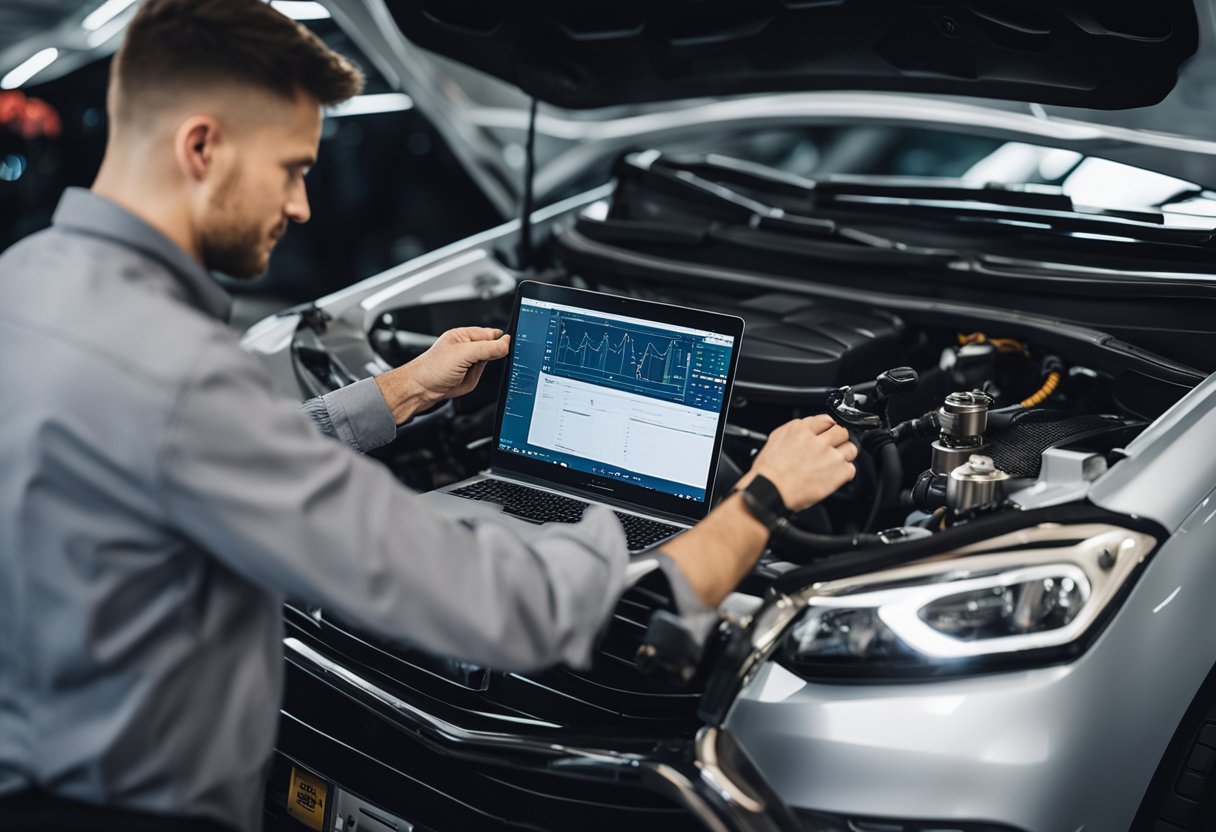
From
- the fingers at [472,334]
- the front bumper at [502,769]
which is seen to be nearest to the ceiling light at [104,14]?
the fingers at [472,334]

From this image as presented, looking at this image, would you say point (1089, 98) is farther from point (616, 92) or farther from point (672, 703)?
point (672, 703)

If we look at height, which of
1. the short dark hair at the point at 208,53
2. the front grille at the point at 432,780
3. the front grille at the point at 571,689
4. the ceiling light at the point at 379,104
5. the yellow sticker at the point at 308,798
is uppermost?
the ceiling light at the point at 379,104

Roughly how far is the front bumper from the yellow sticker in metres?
0.02

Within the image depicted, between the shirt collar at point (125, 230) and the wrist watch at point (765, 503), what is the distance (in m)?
0.63

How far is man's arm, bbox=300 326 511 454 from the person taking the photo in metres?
1.66

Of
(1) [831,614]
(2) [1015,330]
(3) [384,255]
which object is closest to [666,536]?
(1) [831,614]

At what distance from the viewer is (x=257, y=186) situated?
108cm

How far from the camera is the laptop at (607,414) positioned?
163cm

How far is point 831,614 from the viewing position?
1289 mm

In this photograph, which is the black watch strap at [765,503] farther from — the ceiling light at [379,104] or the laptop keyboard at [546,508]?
the ceiling light at [379,104]

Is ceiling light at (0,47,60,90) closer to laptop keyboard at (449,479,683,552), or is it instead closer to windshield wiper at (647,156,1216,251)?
windshield wiper at (647,156,1216,251)

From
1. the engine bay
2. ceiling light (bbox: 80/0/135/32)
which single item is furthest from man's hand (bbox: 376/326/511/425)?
ceiling light (bbox: 80/0/135/32)

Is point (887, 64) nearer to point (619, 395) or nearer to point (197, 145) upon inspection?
point (619, 395)

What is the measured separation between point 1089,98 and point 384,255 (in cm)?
498
